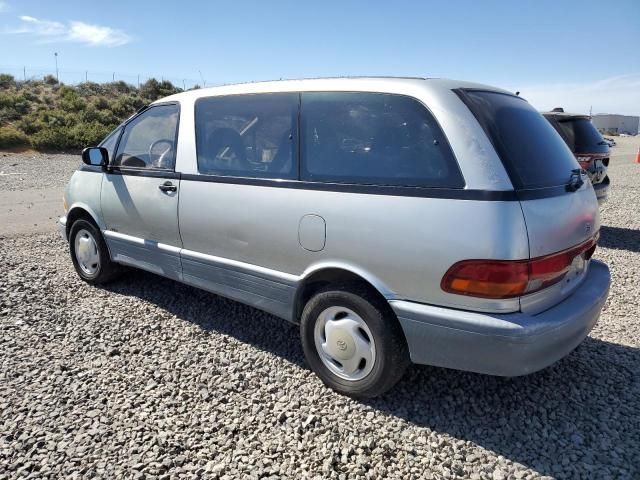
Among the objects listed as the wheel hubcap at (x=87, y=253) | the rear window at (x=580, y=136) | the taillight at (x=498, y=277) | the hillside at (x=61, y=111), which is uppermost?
the hillside at (x=61, y=111)

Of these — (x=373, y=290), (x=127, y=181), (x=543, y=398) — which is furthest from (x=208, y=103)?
(x=543, y=398)

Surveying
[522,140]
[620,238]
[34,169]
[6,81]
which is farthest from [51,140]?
[522,140]

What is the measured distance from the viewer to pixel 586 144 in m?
6.99

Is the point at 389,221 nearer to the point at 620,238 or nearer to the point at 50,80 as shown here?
the point at 620,238

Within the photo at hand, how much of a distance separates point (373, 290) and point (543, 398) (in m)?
1.30

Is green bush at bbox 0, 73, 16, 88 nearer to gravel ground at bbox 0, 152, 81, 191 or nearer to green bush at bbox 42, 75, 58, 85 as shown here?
green bush at bbox 42, 75, 58, 85

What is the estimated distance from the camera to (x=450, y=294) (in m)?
2.45

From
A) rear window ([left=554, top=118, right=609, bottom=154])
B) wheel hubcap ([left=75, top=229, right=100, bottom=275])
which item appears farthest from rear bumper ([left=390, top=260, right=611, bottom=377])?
rear window ([left=554, top=118, right=609, bottom=154])

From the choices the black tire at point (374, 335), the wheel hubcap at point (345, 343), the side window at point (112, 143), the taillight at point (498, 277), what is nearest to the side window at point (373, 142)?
the taillight at point (498, 277)

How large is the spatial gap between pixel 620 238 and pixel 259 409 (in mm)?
6499

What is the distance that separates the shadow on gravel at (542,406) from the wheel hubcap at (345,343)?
236mm

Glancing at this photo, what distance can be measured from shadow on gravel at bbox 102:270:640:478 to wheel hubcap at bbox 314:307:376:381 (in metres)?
0.24

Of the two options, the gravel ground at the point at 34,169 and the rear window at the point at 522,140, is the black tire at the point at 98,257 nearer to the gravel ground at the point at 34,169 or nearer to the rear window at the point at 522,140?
the rear window at the point at 522,140

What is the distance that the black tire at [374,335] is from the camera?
106 inches
